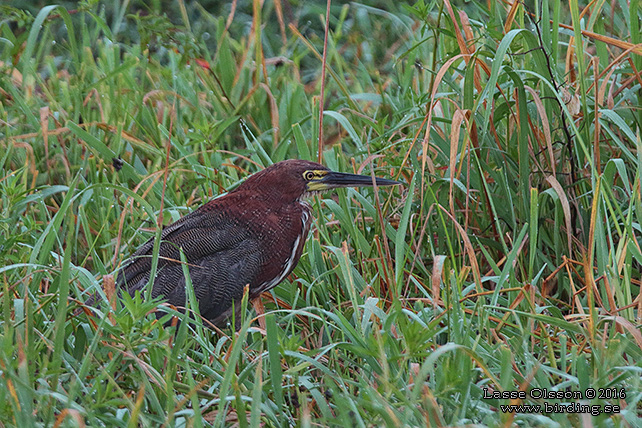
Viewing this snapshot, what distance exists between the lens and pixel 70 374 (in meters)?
2.36

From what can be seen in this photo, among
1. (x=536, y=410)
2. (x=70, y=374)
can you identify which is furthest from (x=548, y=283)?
(x=70, y=374)

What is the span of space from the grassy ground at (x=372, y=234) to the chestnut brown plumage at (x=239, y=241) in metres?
0.10

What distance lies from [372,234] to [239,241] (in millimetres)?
539

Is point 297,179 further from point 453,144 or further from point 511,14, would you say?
point 511,14

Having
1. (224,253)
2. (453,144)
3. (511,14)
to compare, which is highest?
(511,14)

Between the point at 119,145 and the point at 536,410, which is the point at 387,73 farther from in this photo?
the point at 536,410

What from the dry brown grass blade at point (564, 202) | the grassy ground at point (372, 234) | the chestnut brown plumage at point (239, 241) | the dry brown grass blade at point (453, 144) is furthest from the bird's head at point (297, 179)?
the dry brown grass blade at point (564, 202)

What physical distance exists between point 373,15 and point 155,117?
2.20 meters

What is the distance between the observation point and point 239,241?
3246mm

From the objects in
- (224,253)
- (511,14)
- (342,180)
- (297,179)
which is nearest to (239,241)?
→ (224,253)

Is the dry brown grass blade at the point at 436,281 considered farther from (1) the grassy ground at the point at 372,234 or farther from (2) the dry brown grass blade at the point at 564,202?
(2) the dry brown grass blade at the point at 564,202

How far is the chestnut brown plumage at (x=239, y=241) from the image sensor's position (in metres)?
3.14

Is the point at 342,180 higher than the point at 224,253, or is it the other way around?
the point at 342,180

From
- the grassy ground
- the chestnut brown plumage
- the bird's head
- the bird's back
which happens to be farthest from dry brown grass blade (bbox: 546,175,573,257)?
the bird's back
